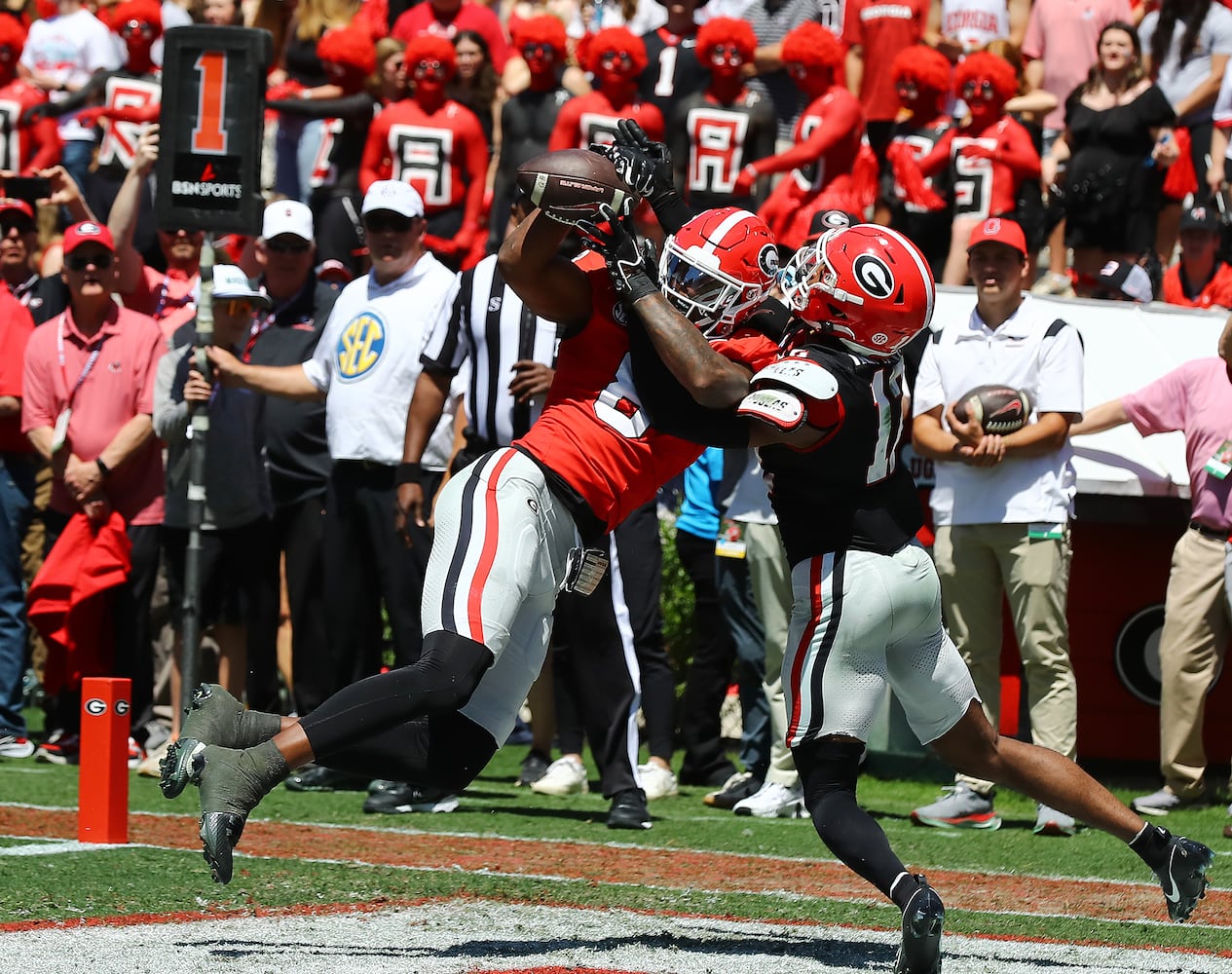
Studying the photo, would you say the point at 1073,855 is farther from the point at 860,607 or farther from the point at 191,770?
the point at 191,770

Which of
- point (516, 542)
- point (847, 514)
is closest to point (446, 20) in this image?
point (516, 542)

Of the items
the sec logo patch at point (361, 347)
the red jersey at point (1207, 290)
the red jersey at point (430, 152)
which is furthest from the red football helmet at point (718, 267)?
the red jersey at point (430, 152)

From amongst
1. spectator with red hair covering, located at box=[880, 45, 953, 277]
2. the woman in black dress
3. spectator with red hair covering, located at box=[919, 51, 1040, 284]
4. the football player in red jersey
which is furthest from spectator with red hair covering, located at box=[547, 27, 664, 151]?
the football player in red jersey

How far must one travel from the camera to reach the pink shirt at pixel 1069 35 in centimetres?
1212

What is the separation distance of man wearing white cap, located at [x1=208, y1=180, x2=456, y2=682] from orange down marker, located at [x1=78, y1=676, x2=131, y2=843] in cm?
170

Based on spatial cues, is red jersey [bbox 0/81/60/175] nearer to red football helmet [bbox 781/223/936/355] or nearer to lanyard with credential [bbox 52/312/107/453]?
lanyard with credential [bbox 52/312/107/453]

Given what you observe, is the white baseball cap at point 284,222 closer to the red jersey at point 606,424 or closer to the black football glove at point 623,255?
the red jersey at point 606,424

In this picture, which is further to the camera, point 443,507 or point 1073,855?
point 1073,855

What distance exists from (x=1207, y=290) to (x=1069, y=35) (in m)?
2.60

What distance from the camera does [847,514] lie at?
15.9ft

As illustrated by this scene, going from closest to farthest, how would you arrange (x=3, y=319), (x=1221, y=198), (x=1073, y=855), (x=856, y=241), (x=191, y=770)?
(x=191, y=770)
(x=856, y=241)
(x=1073, y=855)
(x=3, y=319)
(x=1221, y=198)

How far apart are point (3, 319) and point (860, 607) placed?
612 centimetres

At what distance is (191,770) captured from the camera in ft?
14.7

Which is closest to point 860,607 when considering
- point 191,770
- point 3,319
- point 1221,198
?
point 191,770
